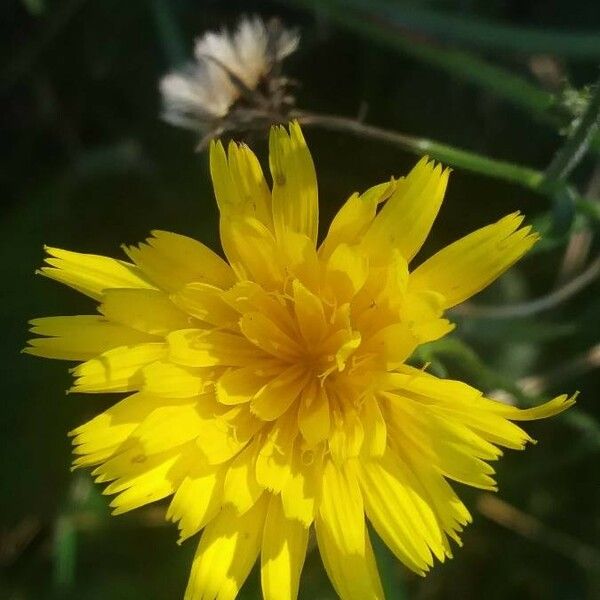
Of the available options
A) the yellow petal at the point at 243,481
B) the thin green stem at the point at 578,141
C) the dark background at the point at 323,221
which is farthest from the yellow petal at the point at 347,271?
the dark background at the point at 323,221

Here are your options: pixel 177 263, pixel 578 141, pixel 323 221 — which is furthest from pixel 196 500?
pixel 323 221

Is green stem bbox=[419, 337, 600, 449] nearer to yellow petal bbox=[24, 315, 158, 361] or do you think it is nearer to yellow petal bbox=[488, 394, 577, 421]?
yellow petal bbox=[488, 394, 577, 421]

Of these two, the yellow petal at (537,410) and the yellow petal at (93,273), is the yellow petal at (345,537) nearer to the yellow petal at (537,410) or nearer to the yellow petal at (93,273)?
the yellow petal at (537,410)

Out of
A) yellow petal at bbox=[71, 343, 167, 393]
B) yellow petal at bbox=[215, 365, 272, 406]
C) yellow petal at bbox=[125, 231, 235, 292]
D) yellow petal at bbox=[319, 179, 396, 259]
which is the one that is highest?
yellow petal at bbox=[125, 231, 235, 292]

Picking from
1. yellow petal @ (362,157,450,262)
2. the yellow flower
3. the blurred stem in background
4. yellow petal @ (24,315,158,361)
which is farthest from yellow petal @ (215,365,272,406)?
the blurred stem in background

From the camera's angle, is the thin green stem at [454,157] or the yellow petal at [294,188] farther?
the thin green stem at [454,157]

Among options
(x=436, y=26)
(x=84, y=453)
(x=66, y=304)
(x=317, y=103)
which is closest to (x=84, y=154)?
(x=66, y=304)

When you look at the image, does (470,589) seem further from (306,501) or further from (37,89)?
(37,89)

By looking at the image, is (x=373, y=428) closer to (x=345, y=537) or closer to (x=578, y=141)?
(x=345, y=537)
